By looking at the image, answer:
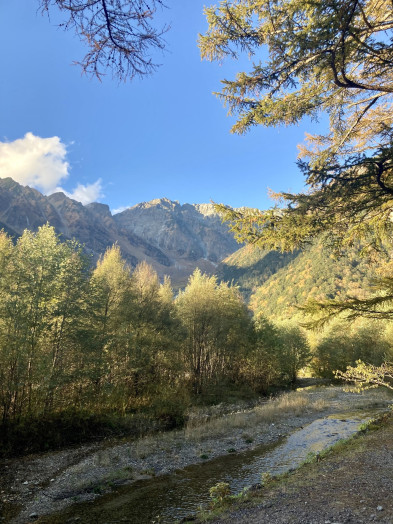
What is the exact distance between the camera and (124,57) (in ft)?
8.59

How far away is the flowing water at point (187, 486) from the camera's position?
7527 mm

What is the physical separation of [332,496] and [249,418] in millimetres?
13984

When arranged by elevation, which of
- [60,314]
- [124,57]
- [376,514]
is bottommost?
[376,514]

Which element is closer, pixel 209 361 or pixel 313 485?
pixel 313 485

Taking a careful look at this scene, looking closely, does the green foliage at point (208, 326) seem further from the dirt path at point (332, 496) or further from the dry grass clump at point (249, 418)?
the dirt path at point (332, 496)

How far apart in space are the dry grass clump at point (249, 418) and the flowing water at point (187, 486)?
283 cm

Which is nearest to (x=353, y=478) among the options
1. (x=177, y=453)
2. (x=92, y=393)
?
(x=177, y=453)

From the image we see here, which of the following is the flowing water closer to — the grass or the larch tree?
the grass

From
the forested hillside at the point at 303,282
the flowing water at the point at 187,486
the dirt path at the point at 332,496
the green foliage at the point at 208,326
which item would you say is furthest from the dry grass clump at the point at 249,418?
the forested hillside at the point at 303,282

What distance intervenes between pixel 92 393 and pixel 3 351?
18.7ft

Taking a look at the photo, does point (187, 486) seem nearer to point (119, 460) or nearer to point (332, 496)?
point (119, 460)

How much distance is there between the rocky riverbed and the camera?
28.2ft

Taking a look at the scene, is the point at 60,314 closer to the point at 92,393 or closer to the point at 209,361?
the point at 92,393

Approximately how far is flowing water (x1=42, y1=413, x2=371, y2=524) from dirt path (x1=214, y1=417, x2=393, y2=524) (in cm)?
249
